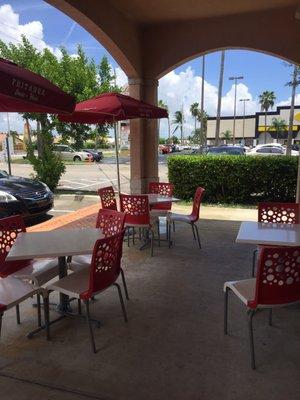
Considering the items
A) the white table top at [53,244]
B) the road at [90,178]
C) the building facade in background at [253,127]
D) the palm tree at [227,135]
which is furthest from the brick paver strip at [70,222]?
the palm tree at [227,135]

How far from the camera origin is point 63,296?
3.71m

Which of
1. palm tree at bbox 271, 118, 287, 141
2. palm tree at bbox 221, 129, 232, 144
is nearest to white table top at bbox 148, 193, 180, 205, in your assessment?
palm tree at bbox 271, 118, 287, 141

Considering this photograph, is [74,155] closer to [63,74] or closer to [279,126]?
[63,74]

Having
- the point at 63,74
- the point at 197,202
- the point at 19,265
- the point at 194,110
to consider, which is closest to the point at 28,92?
the point at 19,265

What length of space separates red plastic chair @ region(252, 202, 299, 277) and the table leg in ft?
7.09

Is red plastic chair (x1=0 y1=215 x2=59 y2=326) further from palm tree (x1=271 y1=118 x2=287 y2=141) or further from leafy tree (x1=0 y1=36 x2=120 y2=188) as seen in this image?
palm tree (x1=271 y1=118 x2=287 y2=141)

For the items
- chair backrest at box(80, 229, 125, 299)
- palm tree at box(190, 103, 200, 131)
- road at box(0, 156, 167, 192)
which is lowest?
road at box(0, 156, 167, 192)

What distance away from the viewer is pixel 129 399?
2.50 metres

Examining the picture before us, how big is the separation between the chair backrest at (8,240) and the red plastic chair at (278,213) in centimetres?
262

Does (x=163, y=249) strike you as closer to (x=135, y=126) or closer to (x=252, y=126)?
(x=135, y=126)

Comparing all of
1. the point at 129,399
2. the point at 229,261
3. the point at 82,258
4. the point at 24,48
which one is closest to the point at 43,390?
the point at 129,399

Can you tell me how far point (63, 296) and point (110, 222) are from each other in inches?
36.0

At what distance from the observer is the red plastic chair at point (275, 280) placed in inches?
109

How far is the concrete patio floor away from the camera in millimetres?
2588
